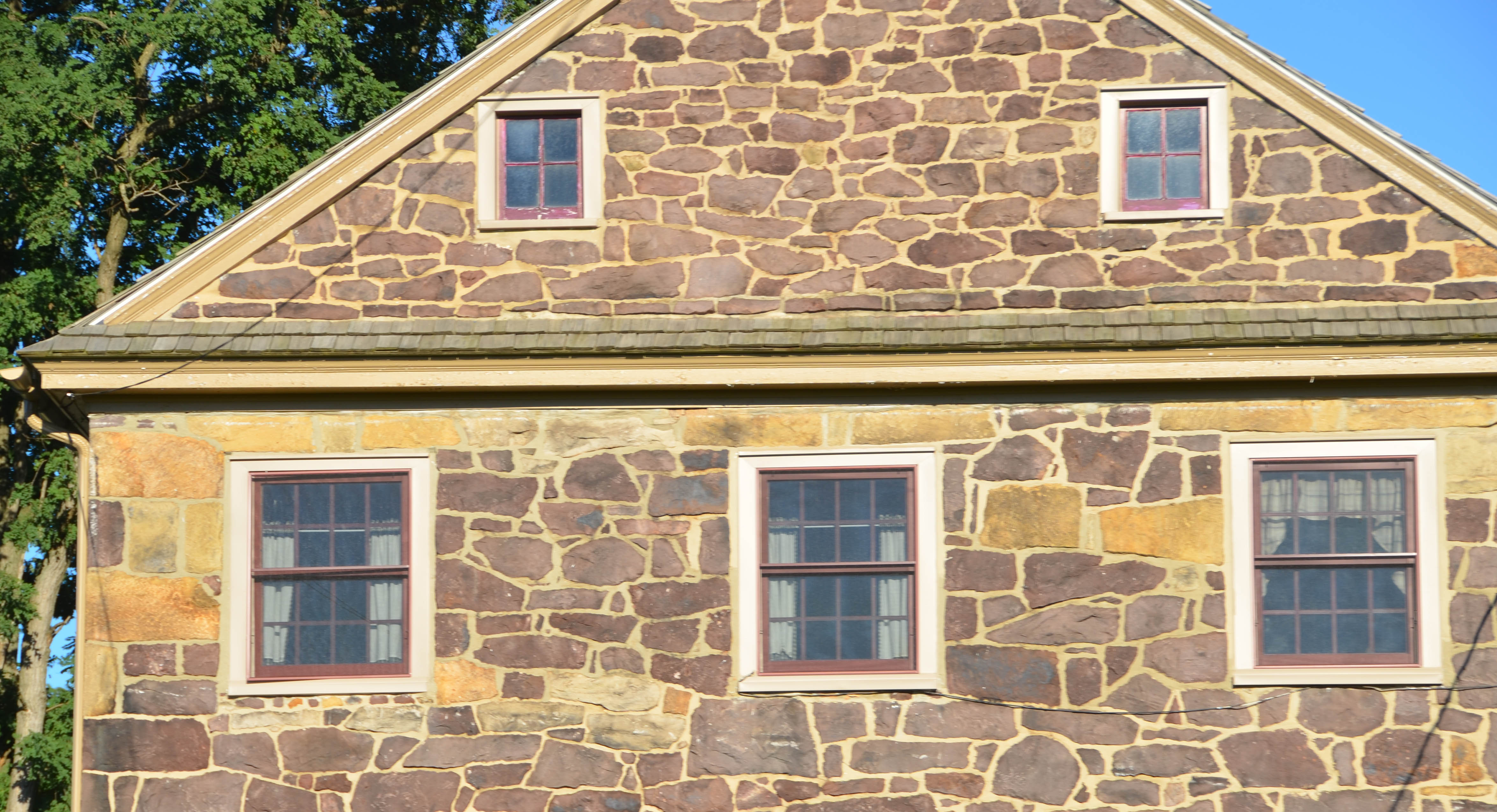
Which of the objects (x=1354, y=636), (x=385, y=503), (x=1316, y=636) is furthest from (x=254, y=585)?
(x=1354, y=636)

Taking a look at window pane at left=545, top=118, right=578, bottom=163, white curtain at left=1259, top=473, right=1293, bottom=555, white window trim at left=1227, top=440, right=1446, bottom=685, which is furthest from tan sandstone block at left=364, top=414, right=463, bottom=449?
white curtain at left=1259, top=473, right=1293, bottom=555

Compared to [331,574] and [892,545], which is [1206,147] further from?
[331,574]

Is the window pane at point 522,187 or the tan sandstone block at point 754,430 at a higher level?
the window pane at point 522,187

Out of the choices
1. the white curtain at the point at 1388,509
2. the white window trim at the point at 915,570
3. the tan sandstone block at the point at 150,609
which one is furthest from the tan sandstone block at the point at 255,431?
the white curtain at the point at 1388,509

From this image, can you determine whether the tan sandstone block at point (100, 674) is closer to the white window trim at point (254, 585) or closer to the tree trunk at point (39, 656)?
the white window trim at point (254, 585)

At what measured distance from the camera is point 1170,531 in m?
9.66

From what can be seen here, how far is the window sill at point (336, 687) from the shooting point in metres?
9.68

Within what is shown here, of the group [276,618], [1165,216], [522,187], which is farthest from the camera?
[522,187]

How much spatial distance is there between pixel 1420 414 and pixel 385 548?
6362 millimetres

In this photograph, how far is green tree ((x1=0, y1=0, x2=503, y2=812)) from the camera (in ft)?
59.8

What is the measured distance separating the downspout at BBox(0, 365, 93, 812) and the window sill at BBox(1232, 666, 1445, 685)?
22.7 feet

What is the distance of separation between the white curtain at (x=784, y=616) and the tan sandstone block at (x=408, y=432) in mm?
2185

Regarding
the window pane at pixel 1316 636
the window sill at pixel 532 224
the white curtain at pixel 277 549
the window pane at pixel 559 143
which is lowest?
the window pane at pixel 1316 636

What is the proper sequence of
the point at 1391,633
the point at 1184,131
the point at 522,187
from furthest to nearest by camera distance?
the point at 522,187 < the point at 1184,131 < the point at 1391,633
